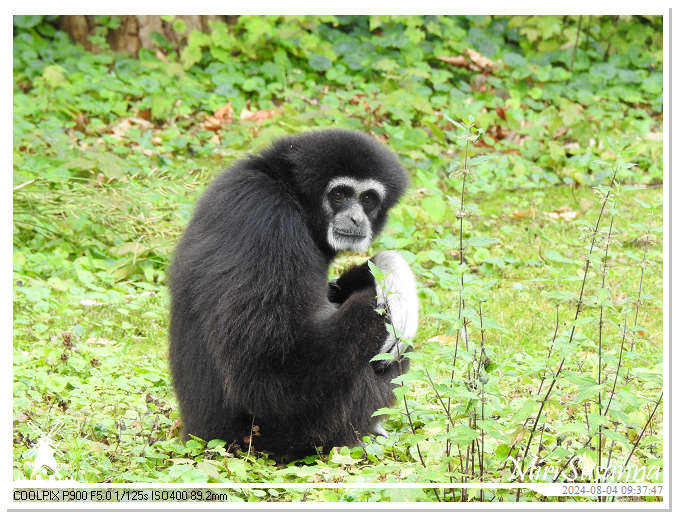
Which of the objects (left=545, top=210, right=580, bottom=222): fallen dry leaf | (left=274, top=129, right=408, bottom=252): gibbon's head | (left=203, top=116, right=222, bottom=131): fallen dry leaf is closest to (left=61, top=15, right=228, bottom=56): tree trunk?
(left=203, top=116, right=222, bottom=131): fallen dry leaf

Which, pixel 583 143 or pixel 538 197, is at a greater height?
pixel 583 143

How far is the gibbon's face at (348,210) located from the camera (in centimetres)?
462

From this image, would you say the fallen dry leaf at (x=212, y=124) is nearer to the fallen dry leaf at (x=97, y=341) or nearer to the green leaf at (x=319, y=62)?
the green leaf at (x=319, y=62)

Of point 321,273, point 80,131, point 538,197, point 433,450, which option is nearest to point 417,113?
point 538,197

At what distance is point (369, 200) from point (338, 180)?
0.32m

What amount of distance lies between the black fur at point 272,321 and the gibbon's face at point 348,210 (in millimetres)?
59

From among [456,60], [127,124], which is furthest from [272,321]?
[456,60]

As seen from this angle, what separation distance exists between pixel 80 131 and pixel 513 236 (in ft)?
17.5

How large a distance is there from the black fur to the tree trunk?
7.45 m

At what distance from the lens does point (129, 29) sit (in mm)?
11258

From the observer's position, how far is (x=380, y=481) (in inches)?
141

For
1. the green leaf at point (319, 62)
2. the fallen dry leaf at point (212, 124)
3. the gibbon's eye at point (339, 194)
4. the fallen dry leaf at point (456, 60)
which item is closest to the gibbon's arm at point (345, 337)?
the gibbon's eye at point (339, 194)
